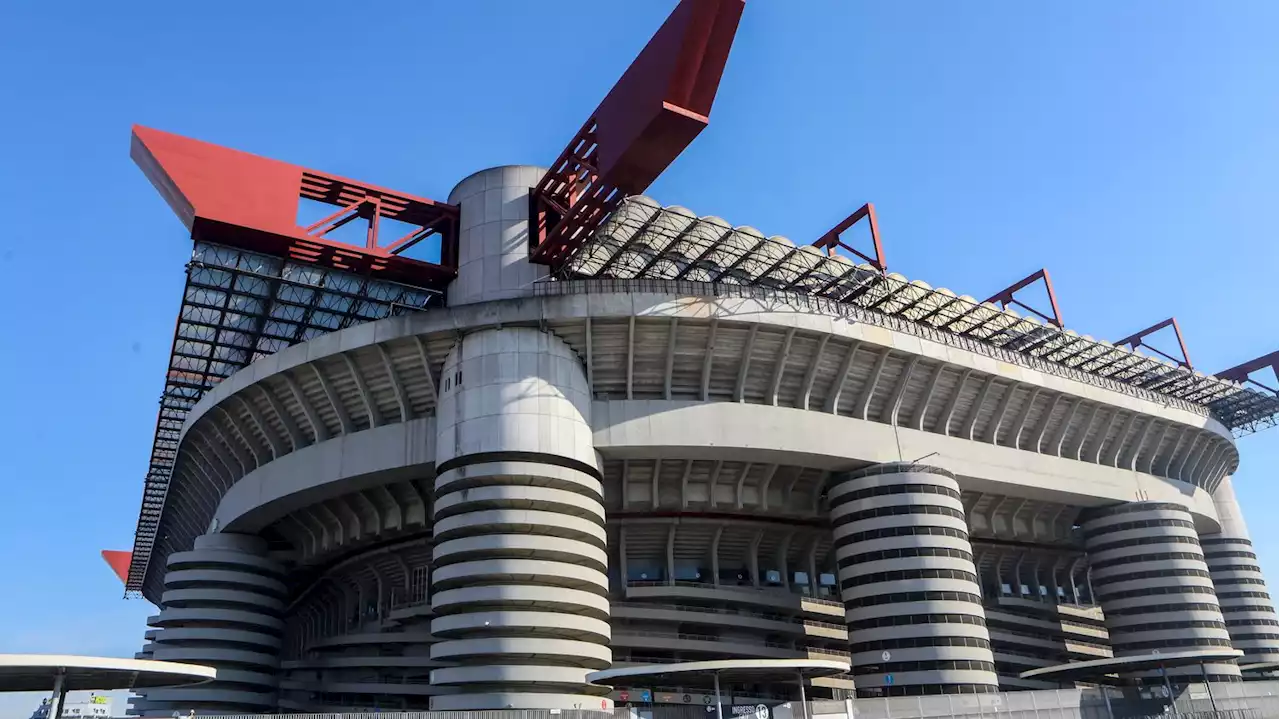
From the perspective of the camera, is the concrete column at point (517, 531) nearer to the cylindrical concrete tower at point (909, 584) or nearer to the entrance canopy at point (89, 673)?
the entrance canopy at point (89, 673)

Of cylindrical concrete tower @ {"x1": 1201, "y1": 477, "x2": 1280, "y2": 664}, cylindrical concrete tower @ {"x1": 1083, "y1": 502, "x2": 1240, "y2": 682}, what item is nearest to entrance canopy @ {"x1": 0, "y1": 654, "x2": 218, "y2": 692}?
cylindrical concrete tower @ {"x1": 1083, "y1": 502, "x2": 1240, "y2": 682}

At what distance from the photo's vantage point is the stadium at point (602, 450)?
1753 inches

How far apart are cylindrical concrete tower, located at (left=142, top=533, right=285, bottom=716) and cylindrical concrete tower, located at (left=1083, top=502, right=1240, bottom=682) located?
6049cm

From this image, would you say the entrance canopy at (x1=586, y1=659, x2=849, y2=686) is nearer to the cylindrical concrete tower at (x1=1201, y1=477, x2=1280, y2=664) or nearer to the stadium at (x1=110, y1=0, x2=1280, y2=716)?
the stadium at (x1=110, y1=0, x2=1280, y2=716)

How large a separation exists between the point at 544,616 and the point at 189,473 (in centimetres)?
3758

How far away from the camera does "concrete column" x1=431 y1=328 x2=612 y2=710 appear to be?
137 ft

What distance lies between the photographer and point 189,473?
6619 centimetres

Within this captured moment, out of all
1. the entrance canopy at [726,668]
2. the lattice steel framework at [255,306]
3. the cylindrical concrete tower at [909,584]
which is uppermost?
the lattice steel framework at [255,306]

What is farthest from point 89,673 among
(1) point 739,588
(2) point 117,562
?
(2) point 117,562

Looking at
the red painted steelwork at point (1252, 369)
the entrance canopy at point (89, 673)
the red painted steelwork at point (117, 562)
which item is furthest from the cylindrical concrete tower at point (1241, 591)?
the red painted steelwork at point (117, 562)

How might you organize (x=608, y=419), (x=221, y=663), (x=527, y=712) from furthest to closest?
(x=221, y=663) < (x=608, y=419) < (x=527, y=712)

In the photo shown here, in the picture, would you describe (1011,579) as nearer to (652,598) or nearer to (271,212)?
(652,598)

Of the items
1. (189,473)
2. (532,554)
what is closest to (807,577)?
(532,554)

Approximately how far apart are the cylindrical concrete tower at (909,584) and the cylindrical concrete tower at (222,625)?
3668cm
